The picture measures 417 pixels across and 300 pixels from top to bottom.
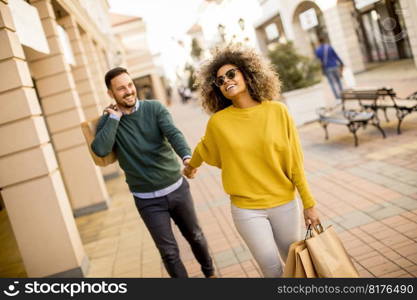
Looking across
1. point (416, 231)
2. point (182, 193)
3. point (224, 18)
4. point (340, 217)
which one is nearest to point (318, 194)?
point (340, 217)

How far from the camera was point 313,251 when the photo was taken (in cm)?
239

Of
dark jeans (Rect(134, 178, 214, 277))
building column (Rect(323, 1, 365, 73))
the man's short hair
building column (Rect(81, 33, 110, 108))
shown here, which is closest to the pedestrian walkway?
dark jeans (Rect(134, 178, 214, 277))

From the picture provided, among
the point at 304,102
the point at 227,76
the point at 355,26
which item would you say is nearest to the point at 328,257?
the point at 227,76

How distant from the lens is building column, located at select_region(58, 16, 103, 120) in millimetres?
10152

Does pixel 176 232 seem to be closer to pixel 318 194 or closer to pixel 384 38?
pixel 318 194

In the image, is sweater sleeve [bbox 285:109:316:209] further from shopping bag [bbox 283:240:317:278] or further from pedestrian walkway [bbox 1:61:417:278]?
pedestrian walkway [bbox 1:61:417:278]

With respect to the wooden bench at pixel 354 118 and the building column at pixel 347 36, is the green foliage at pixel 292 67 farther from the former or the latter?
the building column at pixel 347 36

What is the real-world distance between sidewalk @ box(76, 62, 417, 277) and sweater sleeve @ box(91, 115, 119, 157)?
5.84ft

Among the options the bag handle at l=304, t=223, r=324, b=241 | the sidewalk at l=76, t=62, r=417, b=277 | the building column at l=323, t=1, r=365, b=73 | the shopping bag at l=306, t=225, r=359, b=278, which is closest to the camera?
the shopping bag at l=306, t=225, r=359, b=278

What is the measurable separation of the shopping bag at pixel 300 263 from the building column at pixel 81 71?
9.11 meters

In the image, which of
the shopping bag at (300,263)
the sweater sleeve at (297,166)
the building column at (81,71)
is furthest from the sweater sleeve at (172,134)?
the building column at (81,71)

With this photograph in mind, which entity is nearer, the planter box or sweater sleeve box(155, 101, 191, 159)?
sweater sleeve box(155, 101, 191, 159)

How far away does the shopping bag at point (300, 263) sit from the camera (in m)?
2.40

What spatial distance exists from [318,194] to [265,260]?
11.2 ft
